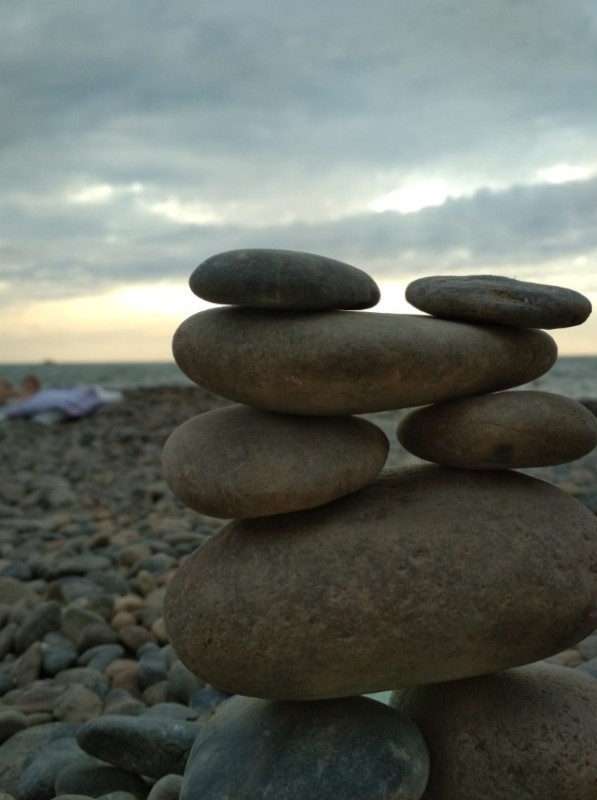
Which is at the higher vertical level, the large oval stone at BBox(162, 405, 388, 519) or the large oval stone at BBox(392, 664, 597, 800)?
the large oval stone at BBox(162, 405, 388, 519)

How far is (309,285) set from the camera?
311cm

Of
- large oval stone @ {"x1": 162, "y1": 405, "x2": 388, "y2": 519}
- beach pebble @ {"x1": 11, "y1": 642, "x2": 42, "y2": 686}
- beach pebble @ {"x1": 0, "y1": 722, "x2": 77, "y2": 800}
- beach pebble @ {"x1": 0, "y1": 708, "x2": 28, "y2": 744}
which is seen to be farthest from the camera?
beach pebble @ {"x1": 11, "y1": 642, "x2": 42, "y2": 686}

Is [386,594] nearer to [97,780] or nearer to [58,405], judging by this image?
[97,780]

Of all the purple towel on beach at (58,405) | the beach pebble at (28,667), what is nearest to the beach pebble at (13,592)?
the beach pebble at (28,667)

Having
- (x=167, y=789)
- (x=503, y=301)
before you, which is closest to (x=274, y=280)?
(x=503, y=301)

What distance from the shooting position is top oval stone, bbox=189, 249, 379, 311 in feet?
10.1

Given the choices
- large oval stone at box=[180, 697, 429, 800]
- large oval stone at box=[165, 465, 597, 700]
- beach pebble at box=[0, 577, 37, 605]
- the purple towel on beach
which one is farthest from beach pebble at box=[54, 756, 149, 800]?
the purple towel on beach

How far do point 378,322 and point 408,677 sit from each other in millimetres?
1214

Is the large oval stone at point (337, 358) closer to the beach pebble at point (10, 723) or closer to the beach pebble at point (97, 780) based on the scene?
the beach pebble at point (97, 780)

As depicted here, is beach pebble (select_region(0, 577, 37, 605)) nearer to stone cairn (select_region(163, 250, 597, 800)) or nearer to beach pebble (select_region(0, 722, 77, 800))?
beach pebble (select_region(0, 722, 77, 800))

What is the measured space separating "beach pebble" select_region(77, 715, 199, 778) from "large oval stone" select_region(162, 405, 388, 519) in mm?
968

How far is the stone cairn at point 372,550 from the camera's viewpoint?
295 centimetres

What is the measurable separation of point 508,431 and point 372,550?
664mm

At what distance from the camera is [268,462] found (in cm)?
305
